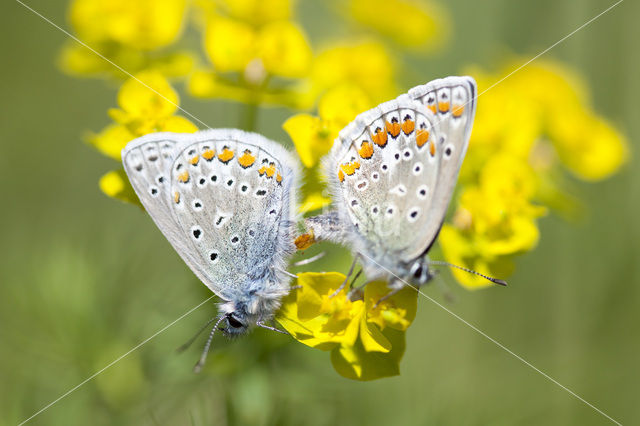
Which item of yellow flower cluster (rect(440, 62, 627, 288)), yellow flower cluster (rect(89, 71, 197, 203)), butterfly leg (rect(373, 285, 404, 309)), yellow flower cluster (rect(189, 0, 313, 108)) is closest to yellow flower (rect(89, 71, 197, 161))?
yellow flower cluster (rect(89, 71, 197, 203))

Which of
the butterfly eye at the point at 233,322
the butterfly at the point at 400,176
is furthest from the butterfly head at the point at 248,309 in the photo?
the butterfly at the point at 400,176

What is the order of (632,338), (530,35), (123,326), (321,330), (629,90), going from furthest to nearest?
(530,35) < (629,90) < (632,338) < (123,326) < (321,330)

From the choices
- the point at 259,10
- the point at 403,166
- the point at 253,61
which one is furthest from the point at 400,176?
the point at 259,10

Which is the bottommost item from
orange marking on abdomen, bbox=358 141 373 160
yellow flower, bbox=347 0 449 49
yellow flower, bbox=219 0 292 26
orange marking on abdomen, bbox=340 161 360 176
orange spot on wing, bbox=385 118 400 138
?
orange marking on abdomen, bbox=340 161 360 176

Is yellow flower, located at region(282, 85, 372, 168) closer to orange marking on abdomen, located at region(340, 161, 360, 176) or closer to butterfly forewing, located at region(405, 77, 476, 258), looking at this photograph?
orange marking on abdomen, located at region(340, 161, 360, 176)

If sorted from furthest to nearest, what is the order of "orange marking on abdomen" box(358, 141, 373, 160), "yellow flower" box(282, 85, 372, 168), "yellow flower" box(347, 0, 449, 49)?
1. "yellow flower" box(347, 0, 449, 49)
2. "yellow flower" box(282, 85, 372, 168)
3. "orange marking on abdomen" box(358, 141, 373, 160)

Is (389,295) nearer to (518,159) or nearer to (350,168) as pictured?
(350,168)

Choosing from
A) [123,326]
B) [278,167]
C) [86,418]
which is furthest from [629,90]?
[86,418]

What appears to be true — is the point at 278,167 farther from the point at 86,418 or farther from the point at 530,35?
the point at 530,35
